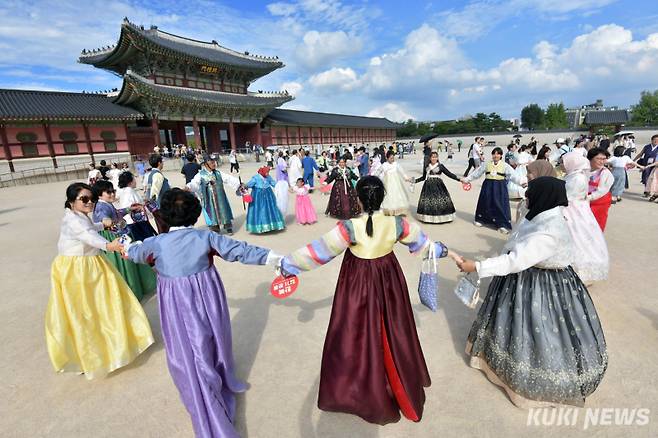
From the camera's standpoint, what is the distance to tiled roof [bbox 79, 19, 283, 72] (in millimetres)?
21087

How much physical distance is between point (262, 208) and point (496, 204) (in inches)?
190

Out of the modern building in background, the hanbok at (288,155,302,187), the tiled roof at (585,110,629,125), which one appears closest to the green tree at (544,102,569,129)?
the tiled roof at (585,110,629,125)

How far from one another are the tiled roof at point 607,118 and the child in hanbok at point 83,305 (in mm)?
48437

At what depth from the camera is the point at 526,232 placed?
213 centimetres

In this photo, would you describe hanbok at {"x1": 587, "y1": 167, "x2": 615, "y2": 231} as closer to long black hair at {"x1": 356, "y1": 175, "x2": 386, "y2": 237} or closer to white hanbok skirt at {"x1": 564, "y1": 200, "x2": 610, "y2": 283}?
white hanbok skirt at {"x1": 564, "y1": 200, "x2": 610, "y2": 283}

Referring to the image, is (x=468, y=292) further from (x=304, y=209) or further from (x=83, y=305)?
(x=304, y=209)

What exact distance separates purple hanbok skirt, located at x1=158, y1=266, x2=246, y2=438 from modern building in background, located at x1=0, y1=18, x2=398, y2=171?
21.9 metres

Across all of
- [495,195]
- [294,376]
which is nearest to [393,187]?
[495,195]

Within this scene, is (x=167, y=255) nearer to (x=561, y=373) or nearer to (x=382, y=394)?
(x=382, y=394)

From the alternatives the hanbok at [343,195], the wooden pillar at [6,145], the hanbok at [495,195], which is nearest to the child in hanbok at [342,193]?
the hanbok at [343,195]

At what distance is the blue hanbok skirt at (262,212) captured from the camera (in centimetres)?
682

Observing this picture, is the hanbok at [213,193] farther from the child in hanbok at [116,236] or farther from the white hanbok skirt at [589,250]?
the white hanbok skirt at [589,250]

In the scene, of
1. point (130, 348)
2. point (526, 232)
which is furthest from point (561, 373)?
point (130, 348)

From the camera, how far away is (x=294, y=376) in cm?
268
